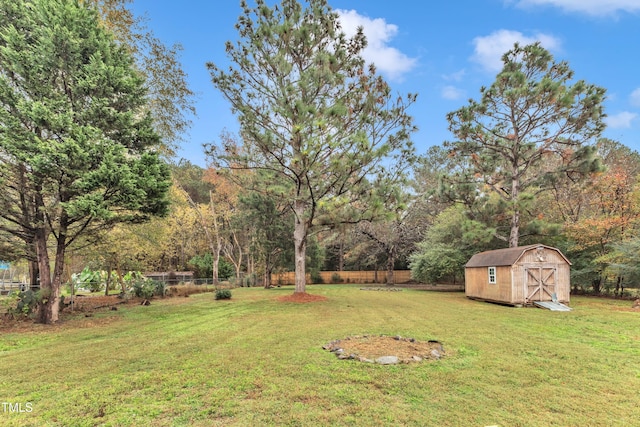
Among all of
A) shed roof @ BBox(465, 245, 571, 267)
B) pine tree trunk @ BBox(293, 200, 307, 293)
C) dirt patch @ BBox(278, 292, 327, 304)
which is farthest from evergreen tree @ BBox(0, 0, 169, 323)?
shed roof @ BBox(465, 245, 571, 267)

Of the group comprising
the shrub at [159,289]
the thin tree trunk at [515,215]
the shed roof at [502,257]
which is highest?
the thin tree trunk at [515,215]

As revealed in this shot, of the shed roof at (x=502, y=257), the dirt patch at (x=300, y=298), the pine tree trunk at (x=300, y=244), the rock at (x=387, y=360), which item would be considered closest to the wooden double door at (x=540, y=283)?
the shed roof at (x=502, y=257)

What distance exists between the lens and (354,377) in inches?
166

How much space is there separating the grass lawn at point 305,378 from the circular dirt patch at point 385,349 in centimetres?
24

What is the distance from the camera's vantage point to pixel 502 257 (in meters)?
13.5

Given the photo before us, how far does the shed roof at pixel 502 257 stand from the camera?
12.6 m

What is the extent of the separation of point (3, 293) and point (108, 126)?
1592cm

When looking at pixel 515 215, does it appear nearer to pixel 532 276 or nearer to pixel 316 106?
pixel 532 276

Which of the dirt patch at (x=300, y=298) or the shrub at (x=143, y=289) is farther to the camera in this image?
the shrub at (x=143, y=289)

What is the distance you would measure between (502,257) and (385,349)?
34.0 ft

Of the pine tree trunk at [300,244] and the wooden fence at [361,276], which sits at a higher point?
the pine tree trunk at [300,244]

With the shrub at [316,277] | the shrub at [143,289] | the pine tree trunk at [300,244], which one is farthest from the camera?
the shrub at [316,277]

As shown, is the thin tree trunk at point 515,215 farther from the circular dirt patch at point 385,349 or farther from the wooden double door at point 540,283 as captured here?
the circular dirt patch at point 385,349

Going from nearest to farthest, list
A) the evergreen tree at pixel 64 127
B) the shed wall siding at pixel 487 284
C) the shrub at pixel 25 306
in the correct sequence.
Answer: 1. the evergreen tree at pixel 64 127
2. the shrub at pixel 25 306
3. the shed wall siding at pixel 487 284
